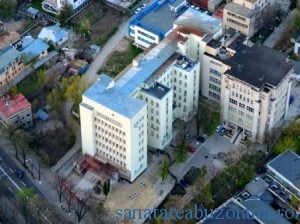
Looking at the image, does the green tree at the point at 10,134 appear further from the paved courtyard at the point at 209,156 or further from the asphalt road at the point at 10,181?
the paved courtyard at the point at 209,156

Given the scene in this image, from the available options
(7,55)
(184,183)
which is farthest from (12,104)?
(184,183)

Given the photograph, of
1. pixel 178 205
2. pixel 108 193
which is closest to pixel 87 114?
pixel 108 193

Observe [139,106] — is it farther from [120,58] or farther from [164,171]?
[120,58]

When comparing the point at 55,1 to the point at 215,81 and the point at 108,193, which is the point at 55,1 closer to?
the point at 215,81

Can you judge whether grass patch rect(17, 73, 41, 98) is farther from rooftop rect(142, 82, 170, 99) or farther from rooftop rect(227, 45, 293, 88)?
rooftop rect(227, 45, 293, 88)

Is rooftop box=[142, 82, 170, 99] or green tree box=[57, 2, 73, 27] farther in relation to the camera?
green tree box=[57, 2, 73, 27]

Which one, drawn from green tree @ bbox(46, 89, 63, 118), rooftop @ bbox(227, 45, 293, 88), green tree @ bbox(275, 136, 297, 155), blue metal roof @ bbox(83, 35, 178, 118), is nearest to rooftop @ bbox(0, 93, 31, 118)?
green tree @ bbox(46, 89, 63, 118)

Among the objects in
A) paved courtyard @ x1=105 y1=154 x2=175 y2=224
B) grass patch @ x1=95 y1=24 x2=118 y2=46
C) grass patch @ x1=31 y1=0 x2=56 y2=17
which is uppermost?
grass patch @ x1=31 y1=0 x2=56 y2=17
